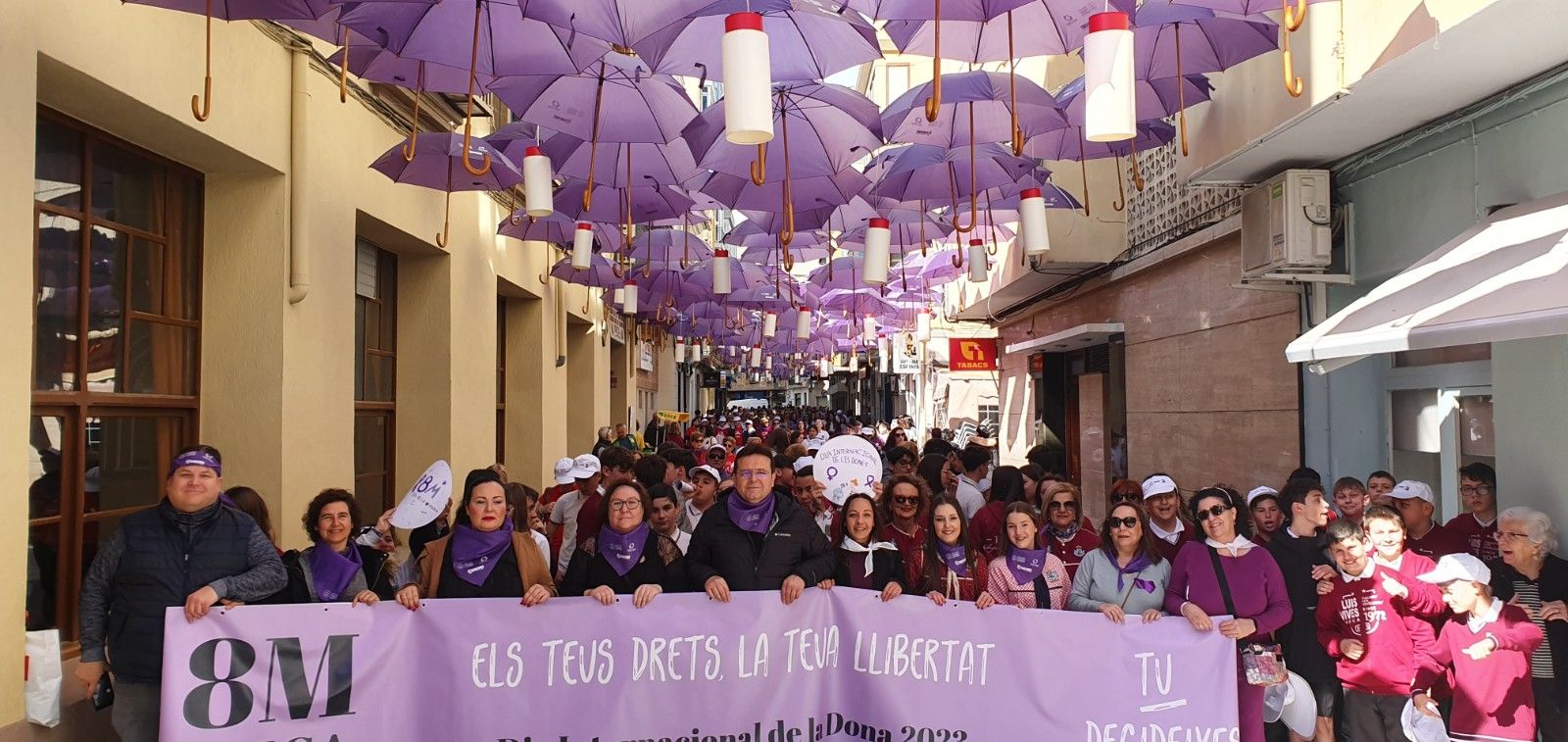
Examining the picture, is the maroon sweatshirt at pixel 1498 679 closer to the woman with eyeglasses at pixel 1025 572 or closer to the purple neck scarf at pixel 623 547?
Answer: the woman with eyeglasses at pixel 1025 572

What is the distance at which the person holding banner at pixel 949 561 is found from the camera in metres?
5.48

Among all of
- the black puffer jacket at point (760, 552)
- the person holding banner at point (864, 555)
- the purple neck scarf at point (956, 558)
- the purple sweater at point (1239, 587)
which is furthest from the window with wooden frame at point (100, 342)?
the purple sweater at point (1239, 587)

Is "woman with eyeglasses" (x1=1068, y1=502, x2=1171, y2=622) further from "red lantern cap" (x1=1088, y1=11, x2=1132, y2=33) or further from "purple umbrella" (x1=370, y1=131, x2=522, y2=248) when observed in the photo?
"purple umbrella" (x1=370, y1=131, x2=522, y2=248)

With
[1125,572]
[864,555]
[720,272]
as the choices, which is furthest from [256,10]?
[720,272]

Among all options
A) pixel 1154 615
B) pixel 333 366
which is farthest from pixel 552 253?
pixel 1154 615

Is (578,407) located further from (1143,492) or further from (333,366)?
(1143,492)

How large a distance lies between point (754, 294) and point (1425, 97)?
37.5 feet

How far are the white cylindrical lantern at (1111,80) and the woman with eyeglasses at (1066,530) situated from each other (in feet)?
10.2

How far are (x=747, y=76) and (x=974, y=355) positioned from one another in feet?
59.3

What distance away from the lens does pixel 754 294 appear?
1686 cm

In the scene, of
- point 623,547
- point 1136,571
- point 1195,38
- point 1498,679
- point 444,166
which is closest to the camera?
point 1498,679

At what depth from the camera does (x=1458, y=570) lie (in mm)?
4832

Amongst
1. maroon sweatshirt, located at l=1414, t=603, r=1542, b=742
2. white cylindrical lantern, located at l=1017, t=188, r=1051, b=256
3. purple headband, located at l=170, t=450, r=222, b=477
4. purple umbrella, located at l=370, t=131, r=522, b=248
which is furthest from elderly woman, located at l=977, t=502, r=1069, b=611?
purple umbrella, located at l=370, t=131, r=522, b=248

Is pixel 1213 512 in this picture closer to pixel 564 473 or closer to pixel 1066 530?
pixel 1066 530
